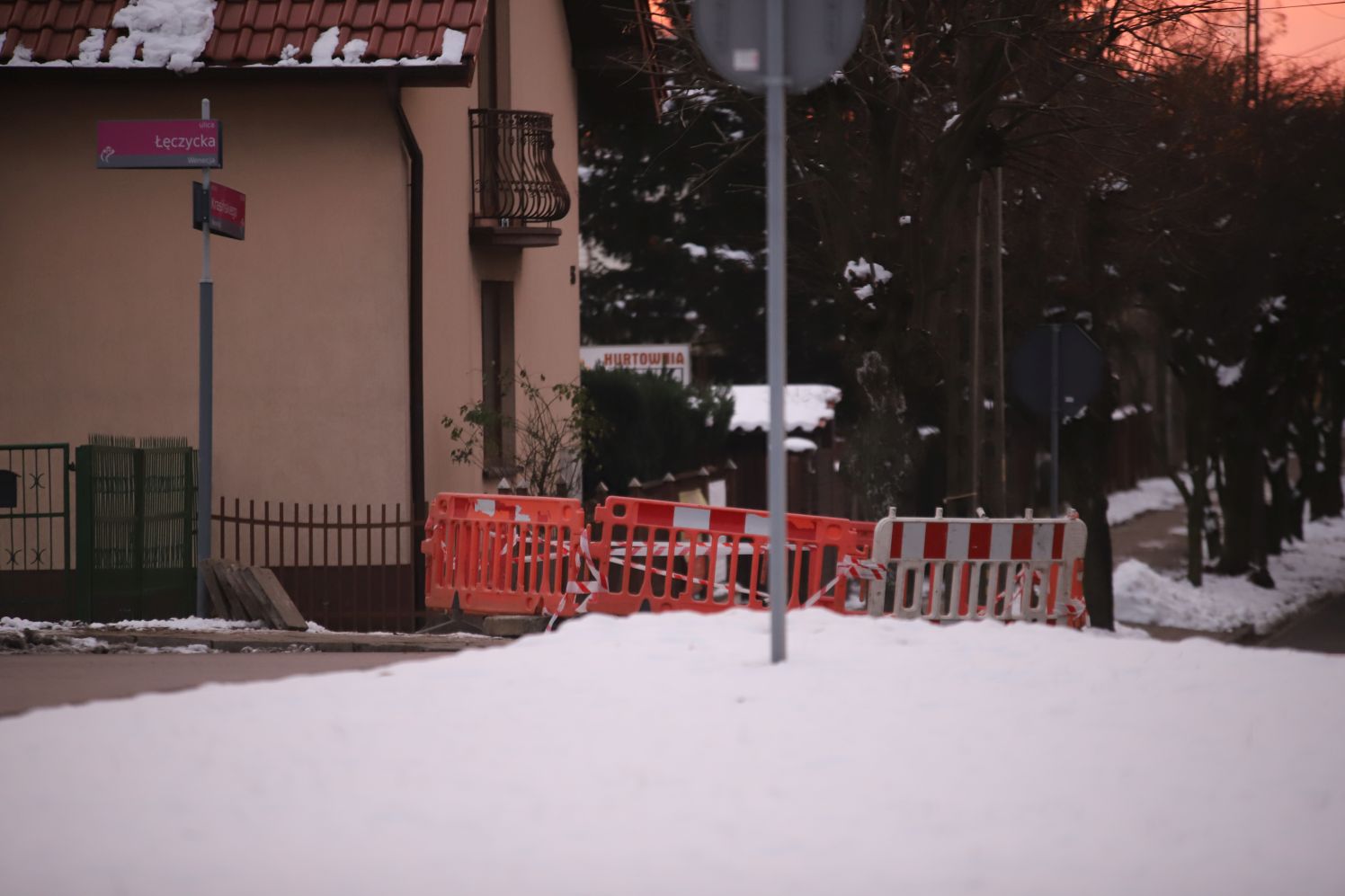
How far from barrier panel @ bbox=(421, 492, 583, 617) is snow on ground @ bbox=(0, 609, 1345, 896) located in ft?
18.3

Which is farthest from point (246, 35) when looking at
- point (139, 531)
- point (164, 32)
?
point (139, 531)

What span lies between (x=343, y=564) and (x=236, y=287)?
9.01 feet

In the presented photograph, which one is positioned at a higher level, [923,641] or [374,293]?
[374,293]

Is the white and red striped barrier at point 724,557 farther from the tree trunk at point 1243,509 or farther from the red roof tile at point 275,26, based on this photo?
the tree trunk at point 1243,509

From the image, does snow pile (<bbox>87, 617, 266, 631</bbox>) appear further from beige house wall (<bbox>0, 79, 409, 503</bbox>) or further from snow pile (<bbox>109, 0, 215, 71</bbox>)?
snow pile (<bbox>109, 0, 215, 71</bbox>)

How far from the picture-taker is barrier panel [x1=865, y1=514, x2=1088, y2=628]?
37.4ft

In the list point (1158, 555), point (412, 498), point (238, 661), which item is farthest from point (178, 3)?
point (1158, 555)

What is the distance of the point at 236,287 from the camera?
16.1m

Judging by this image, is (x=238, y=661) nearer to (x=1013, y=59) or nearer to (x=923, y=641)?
(x=923, y=641)

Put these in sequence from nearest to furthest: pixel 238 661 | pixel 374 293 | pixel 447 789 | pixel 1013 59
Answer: pixel 447 789 → pixel 238 661 → pixel 374 293 → pixel 1013 59

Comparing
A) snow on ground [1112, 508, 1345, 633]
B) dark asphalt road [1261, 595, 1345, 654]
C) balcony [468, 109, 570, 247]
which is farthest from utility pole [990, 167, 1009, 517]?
→ balcony [468, 109, 570, 247]

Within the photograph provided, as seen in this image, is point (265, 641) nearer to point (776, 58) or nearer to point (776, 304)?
point (776, 304)

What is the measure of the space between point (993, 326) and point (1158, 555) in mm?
14000

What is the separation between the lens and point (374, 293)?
16.0 meters
